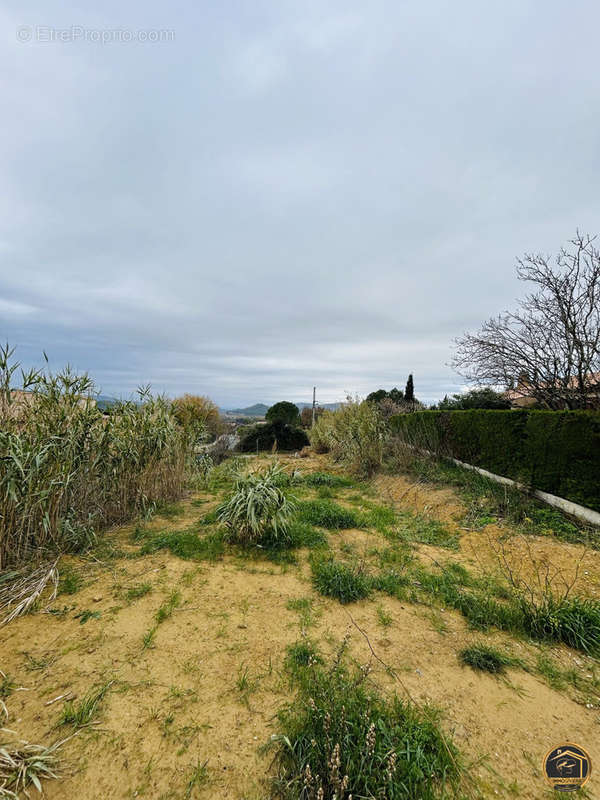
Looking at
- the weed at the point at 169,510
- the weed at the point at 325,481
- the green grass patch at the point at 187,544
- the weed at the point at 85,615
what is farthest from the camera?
the weed at the point at 325,481

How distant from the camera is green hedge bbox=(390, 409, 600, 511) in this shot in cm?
386

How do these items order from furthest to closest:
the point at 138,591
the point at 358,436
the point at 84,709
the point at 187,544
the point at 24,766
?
1. the point at 358,436
2. the point at 187,544
3. the point at 138,591
4. the point at 84,709
5. the point at 24,766

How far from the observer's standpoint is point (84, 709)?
158 cm

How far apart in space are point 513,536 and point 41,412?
5.49 m

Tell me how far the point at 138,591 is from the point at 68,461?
1462 millimetres

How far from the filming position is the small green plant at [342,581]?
270 centimetres

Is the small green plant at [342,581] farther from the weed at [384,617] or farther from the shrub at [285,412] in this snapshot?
the shrub at [285,412]

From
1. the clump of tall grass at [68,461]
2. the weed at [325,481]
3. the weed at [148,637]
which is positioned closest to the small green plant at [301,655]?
the weed at [148,637]

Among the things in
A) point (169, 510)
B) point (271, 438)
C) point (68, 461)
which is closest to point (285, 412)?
point (271, 438)

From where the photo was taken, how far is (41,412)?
3289 millimetres

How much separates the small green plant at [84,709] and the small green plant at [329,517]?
305 centimetres

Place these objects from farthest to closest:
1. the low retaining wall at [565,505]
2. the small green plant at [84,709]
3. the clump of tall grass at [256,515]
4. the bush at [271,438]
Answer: the bush at [271,438] < the low retaining wall at [565,505] < the clump of tall grass at [256,515] < the small green plant at [84,709]

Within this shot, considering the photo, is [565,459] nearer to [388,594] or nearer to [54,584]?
[388,594]

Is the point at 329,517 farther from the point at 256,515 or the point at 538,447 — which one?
the point at 538,447
